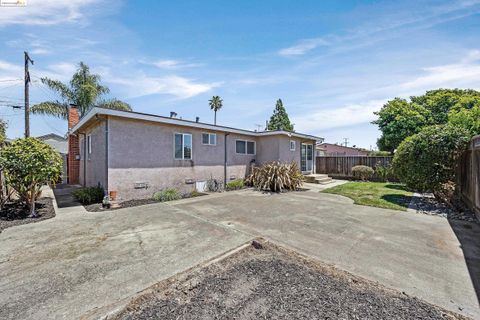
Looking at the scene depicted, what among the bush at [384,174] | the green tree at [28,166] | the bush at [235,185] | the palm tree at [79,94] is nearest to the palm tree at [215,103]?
the palm tree at [79,94]

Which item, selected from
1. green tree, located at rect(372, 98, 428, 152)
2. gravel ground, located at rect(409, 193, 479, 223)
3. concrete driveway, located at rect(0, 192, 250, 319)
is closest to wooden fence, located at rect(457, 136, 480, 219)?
gravel ground, located at rect(409, 193, 479, 223)

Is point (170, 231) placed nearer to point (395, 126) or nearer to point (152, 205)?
point (152, 205)

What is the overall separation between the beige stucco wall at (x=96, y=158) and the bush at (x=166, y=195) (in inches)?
71.7

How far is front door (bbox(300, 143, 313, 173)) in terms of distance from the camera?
15266mm

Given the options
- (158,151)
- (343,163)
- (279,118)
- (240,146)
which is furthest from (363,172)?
(279,118)

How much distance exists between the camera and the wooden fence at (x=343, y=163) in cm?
1477

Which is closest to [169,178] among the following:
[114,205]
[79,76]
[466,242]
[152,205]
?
[152,205]

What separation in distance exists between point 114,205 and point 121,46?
578 cm

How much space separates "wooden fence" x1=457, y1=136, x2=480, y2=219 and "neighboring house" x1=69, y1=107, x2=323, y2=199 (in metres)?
7.64

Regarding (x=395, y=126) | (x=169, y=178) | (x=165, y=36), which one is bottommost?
(x=169, y=178)

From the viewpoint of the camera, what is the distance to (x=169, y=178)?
9070 millimetres

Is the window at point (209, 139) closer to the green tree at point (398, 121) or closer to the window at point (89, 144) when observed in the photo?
the window at point (89, 144)

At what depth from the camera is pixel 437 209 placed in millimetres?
6875

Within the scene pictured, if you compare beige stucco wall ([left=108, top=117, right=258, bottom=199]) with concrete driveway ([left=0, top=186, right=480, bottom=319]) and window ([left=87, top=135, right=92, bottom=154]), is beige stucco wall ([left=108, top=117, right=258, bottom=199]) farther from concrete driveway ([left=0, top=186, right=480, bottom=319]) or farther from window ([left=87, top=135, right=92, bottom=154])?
window ([left=87, top=135, right=92, bottom=154])
